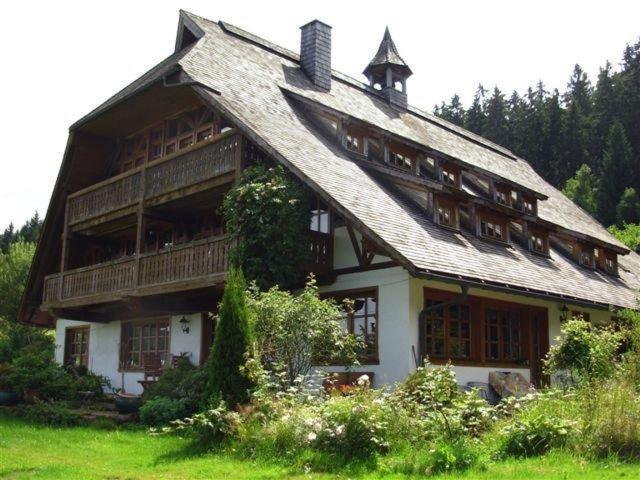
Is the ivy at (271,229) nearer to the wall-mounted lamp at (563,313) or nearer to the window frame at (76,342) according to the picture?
the wall-mounted lamp at (563,313)

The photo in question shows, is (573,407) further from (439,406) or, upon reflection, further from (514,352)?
(514,352)

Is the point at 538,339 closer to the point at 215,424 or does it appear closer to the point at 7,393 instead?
the point at 215,424

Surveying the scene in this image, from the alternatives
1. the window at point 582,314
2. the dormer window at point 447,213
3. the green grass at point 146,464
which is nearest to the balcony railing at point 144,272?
the green grass at point 146,464

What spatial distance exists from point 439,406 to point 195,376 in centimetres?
678

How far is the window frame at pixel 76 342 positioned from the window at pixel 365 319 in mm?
11912

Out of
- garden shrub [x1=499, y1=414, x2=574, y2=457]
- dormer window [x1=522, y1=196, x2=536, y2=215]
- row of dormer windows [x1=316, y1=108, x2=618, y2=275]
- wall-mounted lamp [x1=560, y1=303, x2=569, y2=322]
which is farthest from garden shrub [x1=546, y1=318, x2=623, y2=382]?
dormer window [x1=522, y1=196, x2=536, y2=215]

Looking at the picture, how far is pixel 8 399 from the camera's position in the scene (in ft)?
57.0

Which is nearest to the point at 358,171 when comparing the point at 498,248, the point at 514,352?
the point at 498,248

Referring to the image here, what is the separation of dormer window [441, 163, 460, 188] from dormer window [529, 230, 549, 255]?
2.64 m

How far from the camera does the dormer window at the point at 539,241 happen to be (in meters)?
21.1

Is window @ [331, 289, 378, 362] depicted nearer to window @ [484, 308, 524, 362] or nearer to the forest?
window @ [484, 308, 524, 362]

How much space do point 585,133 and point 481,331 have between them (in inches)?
1904

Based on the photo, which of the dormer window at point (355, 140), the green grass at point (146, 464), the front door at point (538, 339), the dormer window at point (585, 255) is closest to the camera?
the green grass at point (146, 464)

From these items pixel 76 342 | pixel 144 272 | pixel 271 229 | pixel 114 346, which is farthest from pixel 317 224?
pixel 76 342
